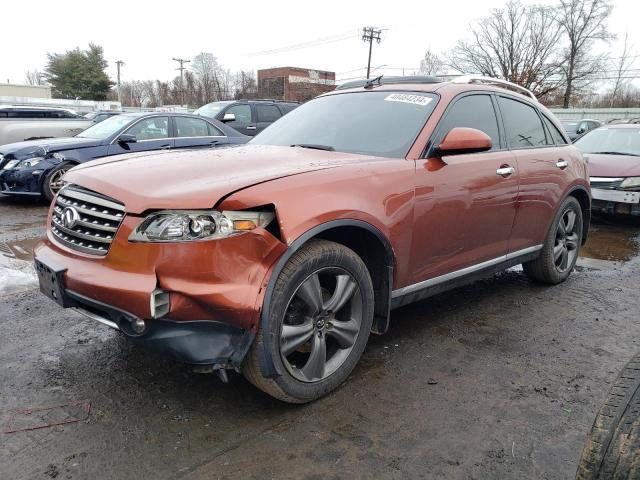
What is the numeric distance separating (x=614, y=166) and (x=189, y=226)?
7.52 metres

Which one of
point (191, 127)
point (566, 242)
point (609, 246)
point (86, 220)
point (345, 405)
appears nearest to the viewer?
point (86, 220)

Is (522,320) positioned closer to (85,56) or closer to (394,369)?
(394,369)

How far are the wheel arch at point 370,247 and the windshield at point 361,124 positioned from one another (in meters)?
0.61

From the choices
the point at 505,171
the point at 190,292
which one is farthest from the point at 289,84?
Answer: the point at 190,292

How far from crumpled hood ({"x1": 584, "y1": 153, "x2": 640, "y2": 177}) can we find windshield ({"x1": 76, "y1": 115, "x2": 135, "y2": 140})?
24.7 feet

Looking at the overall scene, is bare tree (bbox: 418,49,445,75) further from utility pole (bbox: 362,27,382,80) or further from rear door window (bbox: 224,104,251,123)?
rear door window (bbox: 224,104,251,123)

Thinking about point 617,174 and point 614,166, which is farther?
point 614,166

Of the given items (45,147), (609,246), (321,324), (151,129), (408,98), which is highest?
(408,98)

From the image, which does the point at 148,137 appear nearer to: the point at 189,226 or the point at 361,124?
the point at 361,124

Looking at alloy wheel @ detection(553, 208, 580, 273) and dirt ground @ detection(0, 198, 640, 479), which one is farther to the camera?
Answer: alloy wheel @ detection(553, 208, 580, 273)

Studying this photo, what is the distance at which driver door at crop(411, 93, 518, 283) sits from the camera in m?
3.28

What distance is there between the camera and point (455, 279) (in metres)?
3.68

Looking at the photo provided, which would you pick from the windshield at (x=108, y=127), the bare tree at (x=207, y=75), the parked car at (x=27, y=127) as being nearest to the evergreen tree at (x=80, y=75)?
the bare tree at (x=207, y=75)

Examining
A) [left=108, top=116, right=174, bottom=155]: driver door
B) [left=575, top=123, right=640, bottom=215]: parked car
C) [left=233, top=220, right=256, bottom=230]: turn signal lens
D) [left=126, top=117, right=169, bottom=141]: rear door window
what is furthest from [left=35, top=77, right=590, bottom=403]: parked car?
[left=126, top=117, right=169, bottom=141]: rear door window
